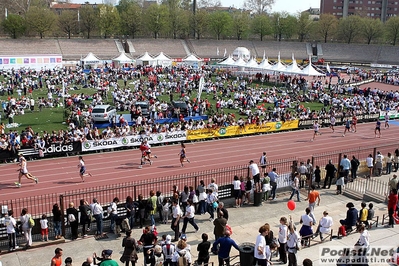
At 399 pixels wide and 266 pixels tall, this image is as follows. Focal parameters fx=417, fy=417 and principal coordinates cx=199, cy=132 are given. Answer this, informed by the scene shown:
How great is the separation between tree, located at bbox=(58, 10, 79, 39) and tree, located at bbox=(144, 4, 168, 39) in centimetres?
1651

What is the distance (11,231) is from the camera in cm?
1288

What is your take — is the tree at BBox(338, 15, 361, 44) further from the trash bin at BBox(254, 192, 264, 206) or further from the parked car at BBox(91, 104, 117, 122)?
the trash bin at BBox(254, 192, 264, 206)

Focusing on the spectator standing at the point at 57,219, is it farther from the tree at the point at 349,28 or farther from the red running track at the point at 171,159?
the tree at the point at 349,28

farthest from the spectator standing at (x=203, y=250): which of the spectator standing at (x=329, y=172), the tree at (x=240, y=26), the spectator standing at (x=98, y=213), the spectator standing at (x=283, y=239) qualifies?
the tree at (x=240, y=26)

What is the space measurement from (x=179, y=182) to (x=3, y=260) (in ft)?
28.7

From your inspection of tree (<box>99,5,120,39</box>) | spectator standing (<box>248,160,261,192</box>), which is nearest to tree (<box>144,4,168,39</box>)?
tree (<box>99,5,120,39</box>)

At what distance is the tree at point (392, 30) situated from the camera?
99688 millimetres

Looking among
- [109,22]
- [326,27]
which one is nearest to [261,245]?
[109,22]

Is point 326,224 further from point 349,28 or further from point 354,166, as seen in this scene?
point 349,28

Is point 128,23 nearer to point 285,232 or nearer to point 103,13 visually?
point 103,13

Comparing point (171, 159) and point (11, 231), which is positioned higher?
point (11, 231)

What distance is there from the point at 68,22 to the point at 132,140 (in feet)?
253

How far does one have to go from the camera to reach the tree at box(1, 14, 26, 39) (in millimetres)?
85250

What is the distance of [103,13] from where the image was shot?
95375 millimetres
